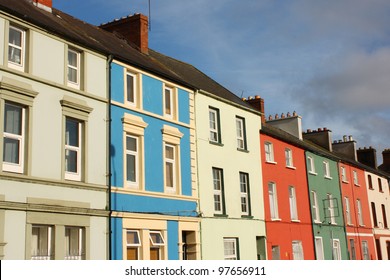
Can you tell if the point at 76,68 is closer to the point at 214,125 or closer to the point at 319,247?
the point at 214,125

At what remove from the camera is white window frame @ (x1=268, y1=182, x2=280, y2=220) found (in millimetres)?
29944

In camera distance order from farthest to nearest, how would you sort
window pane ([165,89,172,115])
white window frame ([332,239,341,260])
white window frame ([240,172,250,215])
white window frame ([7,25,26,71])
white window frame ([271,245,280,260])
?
white window frame ([332,239,341,260]), white window frame ([271,245,280,260]), white window frame ([240,172,250,215]), window pane ([165,89,172,115]), white window frame ([7,25,26,71])

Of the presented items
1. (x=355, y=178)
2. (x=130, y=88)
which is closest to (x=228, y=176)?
(x=130, y=88)

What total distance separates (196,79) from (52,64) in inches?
455

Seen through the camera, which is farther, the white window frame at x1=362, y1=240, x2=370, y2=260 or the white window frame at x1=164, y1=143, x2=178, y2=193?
the white window frame at x1=362, y1=240, x2=370, y2=260

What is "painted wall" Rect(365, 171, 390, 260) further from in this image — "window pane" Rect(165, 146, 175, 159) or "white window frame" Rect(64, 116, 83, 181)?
"white window frame" Rect(64, 116, 83, 181)

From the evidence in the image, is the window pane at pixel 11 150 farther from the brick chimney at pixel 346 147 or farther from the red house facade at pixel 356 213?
the brick chimney at pixel 346 147

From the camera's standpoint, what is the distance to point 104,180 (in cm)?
1933

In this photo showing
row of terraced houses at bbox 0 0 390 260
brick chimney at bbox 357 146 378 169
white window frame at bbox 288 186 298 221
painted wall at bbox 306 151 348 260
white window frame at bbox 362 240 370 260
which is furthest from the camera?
brick chimney at bbox 357 146 378 169

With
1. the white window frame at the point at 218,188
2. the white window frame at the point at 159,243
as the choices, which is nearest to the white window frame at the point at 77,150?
→ the white window frame at the point at 159,243

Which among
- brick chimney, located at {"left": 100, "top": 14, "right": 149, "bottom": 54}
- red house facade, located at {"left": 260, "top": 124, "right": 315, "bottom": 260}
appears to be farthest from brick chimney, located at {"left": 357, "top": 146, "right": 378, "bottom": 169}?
brick chimney, located at {"left": 100, "top": 14, "right": 149, "bottom": 54}

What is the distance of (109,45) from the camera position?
2300 cm

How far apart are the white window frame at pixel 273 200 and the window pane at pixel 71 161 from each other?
14.0 m
